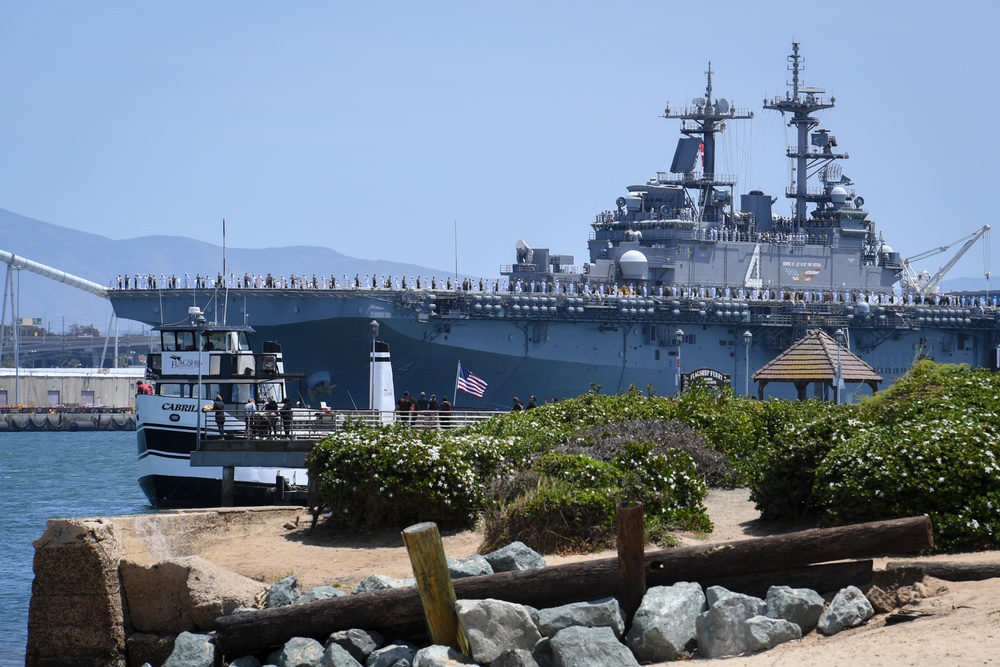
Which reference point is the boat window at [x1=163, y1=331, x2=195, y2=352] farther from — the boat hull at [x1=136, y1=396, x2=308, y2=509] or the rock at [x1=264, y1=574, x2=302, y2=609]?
the rock at [x1=264, y1=574, x2=302, y2=609]

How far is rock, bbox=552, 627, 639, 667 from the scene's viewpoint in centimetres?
860

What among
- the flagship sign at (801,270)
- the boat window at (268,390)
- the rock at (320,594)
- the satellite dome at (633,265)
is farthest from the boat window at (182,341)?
the flagship sign at (801,270)

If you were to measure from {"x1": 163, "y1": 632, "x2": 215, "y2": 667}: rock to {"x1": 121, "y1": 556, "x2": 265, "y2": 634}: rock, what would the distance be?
1.99 ft

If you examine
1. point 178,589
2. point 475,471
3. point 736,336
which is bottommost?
point 178,589

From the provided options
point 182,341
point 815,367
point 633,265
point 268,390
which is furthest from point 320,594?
point 633,265

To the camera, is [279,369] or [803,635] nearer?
[803,635]

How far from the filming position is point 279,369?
27.6 meters

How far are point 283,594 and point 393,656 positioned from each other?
65.2 inches

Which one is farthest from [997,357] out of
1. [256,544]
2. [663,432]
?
[256,544]

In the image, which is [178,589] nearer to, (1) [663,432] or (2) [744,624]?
(2) [744,624]

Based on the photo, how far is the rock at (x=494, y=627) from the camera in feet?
29.2

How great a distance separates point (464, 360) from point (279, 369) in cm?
1730

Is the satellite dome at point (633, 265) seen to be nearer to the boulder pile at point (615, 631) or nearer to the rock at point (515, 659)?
the boulder pile at point (615, 631)

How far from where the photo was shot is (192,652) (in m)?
10.0
